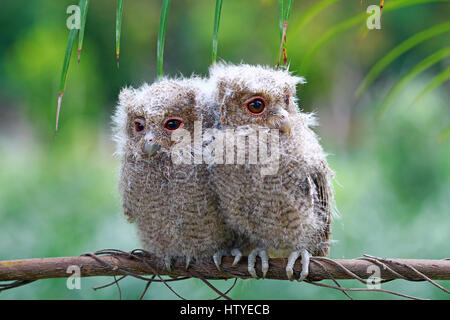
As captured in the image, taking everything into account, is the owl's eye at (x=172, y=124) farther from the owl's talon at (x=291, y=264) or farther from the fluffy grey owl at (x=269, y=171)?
the owl's talon at (x=291, y=264)

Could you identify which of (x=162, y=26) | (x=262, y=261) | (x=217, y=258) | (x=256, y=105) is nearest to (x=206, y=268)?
(x=217, y=258)

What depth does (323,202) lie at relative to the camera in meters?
1.47

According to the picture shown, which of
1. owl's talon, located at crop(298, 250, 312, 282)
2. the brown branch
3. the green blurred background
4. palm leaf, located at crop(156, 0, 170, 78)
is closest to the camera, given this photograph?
palm leaf, located at crop(156, 0, 170, 78)

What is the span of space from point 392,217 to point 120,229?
64.7 inches

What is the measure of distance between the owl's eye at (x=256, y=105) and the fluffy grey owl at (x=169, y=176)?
16cm

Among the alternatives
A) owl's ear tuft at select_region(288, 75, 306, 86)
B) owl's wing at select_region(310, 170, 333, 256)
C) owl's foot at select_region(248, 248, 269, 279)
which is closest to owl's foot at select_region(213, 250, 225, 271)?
owl's foot at select_region(248, 248, 269, 279)

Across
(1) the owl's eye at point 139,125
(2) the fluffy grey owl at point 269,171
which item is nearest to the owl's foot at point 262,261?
(2) the fluffy grey owl at point 269,171

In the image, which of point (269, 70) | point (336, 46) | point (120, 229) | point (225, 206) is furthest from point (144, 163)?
point (336, 46)

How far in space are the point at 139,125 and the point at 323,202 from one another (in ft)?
2.12

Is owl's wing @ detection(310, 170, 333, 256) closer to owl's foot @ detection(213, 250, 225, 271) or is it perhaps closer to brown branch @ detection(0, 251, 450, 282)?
brown branch @ detection(0, 251, 450, 282)

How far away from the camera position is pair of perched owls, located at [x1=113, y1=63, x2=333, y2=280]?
1301 mm

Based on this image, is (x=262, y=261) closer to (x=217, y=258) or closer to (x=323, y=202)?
(x=217, y=258)

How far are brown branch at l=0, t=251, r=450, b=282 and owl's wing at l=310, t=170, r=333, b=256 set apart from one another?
0.22 meters

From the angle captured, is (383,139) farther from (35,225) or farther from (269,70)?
(35,225)
